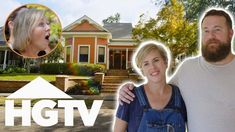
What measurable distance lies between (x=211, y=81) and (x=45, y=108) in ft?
53.1

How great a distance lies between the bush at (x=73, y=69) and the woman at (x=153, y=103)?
30.5 metres

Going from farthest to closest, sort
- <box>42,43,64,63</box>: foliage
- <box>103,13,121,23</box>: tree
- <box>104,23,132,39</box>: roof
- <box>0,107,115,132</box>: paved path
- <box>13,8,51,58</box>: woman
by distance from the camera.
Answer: <box>103,13,121,23</box>: tree → <box>42,43,64,63</box>: foliage → <box>104,23,132,39</box>: roof → <box>0,107,115,132</box>: paved path → <box>13,8,51,58</box>: woman

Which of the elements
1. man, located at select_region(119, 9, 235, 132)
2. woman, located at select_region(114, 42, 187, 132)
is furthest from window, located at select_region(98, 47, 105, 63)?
woman, located at select_region(114, 42, 187, 132)

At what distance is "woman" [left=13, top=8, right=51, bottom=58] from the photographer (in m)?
7.23

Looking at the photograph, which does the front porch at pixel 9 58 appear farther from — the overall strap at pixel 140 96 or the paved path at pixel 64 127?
the overall strap at pixel 140 96

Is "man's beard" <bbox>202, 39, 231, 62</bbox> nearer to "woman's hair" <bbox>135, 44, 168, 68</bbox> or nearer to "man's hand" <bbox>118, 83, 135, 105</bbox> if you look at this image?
"woman's hair" <bbox>135, 44, 168, 68</bbox>

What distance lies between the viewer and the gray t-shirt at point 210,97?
9.50ft

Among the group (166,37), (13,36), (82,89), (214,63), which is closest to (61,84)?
(82,89)

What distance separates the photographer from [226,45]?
119 inches

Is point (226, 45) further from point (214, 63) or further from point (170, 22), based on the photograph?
point (170, 22)

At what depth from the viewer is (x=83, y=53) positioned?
1467 inches

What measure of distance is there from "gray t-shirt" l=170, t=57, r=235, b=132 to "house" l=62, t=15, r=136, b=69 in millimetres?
33298

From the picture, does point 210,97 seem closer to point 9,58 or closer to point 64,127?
point 64,127

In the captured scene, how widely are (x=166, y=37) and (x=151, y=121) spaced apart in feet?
78.9
